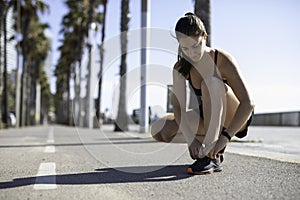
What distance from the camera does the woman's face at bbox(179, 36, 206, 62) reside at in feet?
11.1

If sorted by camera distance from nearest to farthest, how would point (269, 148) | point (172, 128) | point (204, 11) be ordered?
1. point (172, 128)
2. point (269, 148)
3. point (204, 11)

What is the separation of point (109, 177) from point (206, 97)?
1157 mm

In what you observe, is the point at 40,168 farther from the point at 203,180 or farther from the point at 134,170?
the point at 203,180

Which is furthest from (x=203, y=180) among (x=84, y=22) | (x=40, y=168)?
(x=84, y=22)

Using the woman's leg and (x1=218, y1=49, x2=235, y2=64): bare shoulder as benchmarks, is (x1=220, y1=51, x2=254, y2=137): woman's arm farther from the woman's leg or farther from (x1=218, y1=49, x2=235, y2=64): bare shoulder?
the woman's leg

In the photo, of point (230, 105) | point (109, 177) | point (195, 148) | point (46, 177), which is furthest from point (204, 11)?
point (46, 177)

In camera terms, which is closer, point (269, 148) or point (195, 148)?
point (195, 148)

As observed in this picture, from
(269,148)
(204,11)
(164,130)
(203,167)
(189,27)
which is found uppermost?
(204,11)

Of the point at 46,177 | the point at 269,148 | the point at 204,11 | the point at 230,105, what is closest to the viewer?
the point at 46,177

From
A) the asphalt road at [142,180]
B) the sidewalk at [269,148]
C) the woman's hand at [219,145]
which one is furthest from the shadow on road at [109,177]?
the sidewalk at [269,148]

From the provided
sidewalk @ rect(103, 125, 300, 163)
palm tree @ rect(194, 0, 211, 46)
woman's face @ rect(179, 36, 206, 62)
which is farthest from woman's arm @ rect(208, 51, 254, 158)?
palm tree @ rect(194, 0, 211, 46)

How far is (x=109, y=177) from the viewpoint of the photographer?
140 inches

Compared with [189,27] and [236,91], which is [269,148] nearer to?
[236,91]

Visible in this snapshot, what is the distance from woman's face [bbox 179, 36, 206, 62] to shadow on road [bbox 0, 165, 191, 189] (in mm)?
1089
